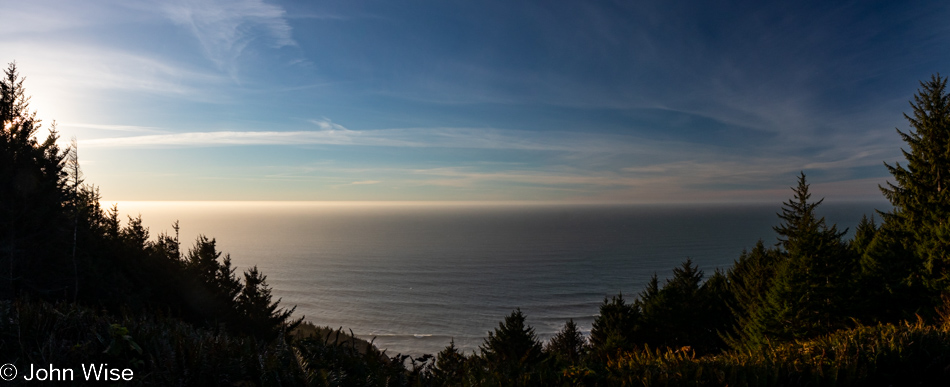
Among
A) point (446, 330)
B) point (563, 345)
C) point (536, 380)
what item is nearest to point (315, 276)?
point (446, 330)

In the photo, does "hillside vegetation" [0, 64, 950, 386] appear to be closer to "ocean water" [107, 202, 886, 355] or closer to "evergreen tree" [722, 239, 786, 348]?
"evergreen tree" [722, 239, 786, 348]

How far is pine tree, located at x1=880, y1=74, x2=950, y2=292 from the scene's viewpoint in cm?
1856

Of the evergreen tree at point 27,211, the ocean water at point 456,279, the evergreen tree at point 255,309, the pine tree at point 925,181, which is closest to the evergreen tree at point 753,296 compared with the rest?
the pine tree at point 925,181

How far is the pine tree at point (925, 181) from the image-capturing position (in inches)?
731

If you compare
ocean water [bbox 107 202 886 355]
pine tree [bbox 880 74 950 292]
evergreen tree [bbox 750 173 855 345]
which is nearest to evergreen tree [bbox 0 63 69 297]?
ocean water [bbox 107 202 886 355]

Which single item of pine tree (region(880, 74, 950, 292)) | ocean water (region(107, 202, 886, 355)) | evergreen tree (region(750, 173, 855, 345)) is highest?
pine tree (region(880, 74, 950, 292))

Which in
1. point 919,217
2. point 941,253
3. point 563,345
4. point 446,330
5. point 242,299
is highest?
point 919,217

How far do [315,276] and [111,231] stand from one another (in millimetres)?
56943

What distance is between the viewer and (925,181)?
19672mm

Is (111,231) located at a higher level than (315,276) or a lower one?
higher

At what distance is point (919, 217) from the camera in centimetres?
1967

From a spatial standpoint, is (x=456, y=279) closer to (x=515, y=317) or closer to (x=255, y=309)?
(x=515, y=317)

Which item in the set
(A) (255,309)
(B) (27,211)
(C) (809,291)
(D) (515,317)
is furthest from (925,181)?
(B) (27,211)

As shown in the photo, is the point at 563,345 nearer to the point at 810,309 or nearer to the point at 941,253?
the point at 810,309
